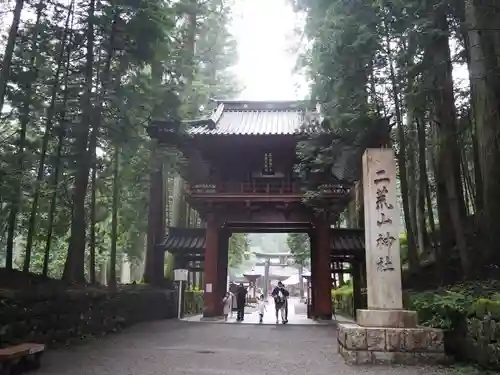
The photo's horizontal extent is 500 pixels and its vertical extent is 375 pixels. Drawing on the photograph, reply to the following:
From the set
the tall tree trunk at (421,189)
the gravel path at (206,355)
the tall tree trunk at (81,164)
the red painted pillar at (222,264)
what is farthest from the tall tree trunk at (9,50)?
the red painted pillar at (222,264)

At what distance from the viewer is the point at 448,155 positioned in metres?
9.37

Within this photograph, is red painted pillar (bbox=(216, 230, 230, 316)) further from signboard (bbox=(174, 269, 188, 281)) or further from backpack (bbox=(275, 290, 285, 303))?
backpack (bbox=(275, 290, 285, 303))

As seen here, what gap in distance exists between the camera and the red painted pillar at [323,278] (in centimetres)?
1508

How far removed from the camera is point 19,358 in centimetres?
598

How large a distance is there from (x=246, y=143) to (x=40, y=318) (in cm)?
877

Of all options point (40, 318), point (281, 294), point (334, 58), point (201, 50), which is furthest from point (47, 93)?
point (201, 50)

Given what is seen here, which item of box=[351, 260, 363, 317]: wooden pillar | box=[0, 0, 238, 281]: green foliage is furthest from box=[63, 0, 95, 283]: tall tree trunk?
box=[351, 260, 363, 317]: wooden pillar

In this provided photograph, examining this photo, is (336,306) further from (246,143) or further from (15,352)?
(15,352)

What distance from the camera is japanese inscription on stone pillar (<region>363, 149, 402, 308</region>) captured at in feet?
23.9

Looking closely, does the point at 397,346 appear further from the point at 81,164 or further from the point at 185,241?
the point at 185,241

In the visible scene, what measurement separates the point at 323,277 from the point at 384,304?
7926mm

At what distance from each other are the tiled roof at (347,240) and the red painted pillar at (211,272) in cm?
421

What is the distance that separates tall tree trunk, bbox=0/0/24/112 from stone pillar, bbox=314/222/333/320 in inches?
416

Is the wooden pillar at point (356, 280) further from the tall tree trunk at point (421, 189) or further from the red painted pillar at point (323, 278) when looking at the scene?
the tall tree trunk at point (421, 189)
